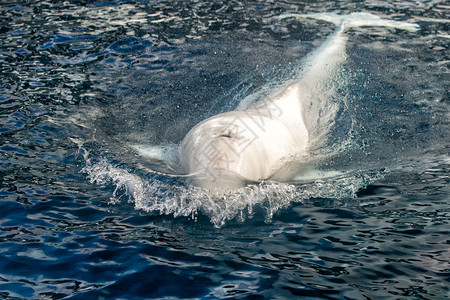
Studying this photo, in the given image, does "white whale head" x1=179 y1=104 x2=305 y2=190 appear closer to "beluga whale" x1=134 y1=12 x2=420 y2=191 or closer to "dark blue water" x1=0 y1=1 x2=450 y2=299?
"beluga whale" x1=134 y1=12 x2=420 y2=191

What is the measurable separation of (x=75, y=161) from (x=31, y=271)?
2.46 meters

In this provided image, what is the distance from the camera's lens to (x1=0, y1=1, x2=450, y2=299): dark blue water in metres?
4.72

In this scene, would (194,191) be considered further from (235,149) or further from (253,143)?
(253,143)

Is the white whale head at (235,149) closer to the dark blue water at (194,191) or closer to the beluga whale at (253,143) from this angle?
the beluga whale at (253,143)

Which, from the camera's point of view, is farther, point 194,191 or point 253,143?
point 253,143

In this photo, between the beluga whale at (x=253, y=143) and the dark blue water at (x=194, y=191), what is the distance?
11.5 inches

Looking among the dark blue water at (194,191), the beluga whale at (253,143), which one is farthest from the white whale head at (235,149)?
the dark blue water at (194,191)

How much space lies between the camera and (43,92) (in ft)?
31.3

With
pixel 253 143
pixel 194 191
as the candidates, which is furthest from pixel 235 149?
pixel 194 191

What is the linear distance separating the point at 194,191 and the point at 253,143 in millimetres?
1254

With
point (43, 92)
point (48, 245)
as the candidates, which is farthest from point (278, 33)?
point (48, 245)

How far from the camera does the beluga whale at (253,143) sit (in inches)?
239

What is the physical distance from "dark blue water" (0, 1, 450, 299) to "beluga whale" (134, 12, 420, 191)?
0.96 ft

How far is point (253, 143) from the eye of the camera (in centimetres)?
668
